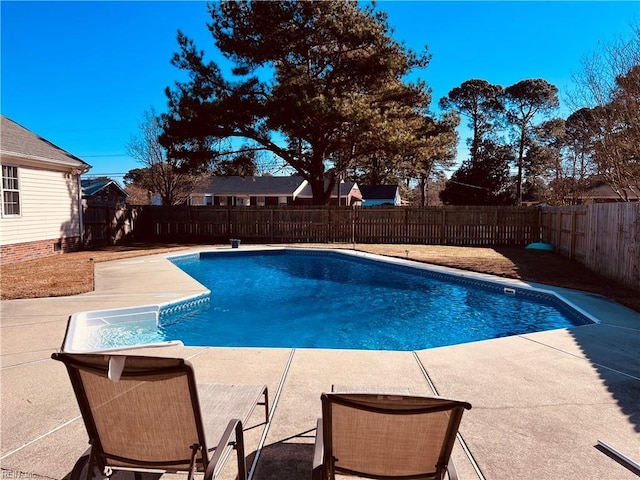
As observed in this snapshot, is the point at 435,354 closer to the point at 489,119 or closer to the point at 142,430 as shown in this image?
the point at 142,430

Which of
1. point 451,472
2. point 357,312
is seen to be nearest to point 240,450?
point 451,472

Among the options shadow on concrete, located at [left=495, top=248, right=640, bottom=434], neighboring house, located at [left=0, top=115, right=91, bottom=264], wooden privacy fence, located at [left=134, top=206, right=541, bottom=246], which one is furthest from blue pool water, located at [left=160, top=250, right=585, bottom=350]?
wooden privacy fence, located at [left=134, top=206, right=541, bottom=246]

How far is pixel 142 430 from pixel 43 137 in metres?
15.9

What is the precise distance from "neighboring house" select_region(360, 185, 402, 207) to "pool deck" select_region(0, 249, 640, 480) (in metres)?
32.1

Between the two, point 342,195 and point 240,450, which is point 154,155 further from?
point 240,450

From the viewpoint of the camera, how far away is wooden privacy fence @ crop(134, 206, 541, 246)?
17109mm

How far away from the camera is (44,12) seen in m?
11.7

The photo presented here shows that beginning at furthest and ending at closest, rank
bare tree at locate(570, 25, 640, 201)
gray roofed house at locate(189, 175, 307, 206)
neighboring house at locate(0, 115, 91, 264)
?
gray roofed house at locate(189, 175, 307, 206) → neighboring house at locate(0, 115, 91, 264) → bare tree at locate(570, 25, 640, 201)

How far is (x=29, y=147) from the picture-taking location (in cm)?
1242

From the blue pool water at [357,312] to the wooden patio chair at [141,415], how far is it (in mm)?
4231

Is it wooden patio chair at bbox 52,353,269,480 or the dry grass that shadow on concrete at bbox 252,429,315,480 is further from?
the dry grass

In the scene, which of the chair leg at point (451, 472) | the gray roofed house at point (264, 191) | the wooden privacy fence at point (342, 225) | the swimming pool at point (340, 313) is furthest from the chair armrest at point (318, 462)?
the gray roofed house at point (264, 191)

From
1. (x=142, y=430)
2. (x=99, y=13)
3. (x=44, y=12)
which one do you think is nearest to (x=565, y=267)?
(x=142, y=430)

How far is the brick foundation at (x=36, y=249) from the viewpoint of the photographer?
1127cm
